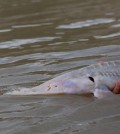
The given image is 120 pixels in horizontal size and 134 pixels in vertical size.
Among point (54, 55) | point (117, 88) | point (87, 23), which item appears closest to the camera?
point (117, 88)

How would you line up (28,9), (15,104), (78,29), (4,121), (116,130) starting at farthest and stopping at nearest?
Result: 1. (28,9)
2. (78,29)
3. (15,104)
4. (4,121)
5. (116,130)

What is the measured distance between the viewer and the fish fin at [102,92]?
561cm

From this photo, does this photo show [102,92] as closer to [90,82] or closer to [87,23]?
[90,82]

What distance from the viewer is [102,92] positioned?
5605 millimetres

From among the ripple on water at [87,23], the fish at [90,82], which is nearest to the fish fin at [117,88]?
the fish at [90,82]

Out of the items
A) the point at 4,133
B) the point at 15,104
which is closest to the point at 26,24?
the point at 15,104

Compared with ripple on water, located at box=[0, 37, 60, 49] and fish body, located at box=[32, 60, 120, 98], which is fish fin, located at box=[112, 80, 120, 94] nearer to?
fish body, located at box=[32, 60, 120, 98]

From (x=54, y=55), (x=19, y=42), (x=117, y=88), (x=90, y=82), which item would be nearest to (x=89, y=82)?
(x=90, y=82)

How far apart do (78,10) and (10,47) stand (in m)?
3.81

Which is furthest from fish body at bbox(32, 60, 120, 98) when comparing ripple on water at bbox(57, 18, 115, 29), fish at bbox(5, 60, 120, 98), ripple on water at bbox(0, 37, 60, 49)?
ripple on water at bbox(57, 18, 115, 29)

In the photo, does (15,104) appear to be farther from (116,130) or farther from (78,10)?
(78,10)

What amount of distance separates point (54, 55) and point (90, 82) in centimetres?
239

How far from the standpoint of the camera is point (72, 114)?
5180 mm

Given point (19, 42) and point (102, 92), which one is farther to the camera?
point (19, 42)
